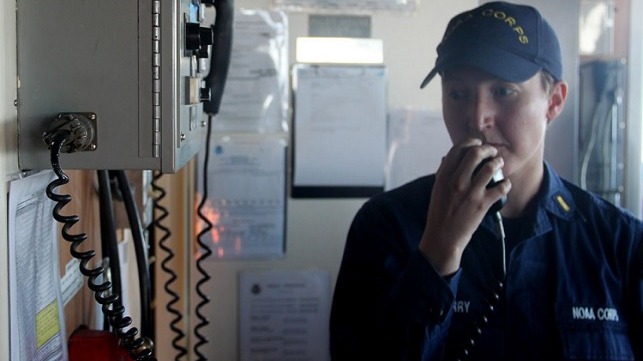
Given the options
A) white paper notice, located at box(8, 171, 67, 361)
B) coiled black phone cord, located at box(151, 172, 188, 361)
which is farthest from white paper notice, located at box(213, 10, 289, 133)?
white paper notice, located at box(8, 171, 67, 361)

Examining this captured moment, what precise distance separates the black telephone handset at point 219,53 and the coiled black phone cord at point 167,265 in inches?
10.7

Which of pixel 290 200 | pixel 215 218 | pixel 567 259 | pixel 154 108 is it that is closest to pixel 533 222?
pixel 567 259

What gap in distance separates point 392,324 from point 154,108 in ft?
2.21

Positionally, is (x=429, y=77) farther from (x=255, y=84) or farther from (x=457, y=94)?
(x=255, y=84)

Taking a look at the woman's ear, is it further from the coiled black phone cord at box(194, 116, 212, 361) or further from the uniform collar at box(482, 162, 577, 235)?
the coiled black phone cord at box(194, 116, 212, 361)

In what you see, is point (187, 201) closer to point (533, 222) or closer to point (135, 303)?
point (135, 303)

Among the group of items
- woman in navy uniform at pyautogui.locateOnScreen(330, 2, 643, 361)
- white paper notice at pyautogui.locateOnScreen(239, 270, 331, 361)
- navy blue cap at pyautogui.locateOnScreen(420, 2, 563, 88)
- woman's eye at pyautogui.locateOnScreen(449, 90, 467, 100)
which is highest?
navy blue cap at pyautogui.locateOnScreen(420, 2, 563, 88)

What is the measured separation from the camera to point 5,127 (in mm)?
637

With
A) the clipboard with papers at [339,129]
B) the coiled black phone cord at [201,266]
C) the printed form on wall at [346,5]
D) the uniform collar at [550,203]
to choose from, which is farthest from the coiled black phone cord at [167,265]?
the uniform collar at [550,203]

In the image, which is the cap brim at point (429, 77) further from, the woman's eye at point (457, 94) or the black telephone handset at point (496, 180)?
the black telephone handset at point (496, 180)

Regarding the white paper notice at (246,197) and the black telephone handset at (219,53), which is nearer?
the black telephone handset at (219,53)

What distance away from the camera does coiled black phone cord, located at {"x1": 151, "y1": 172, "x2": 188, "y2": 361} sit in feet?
4.47

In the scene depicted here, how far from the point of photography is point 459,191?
1.17 m

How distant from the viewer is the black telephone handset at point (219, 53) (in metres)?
1.06
